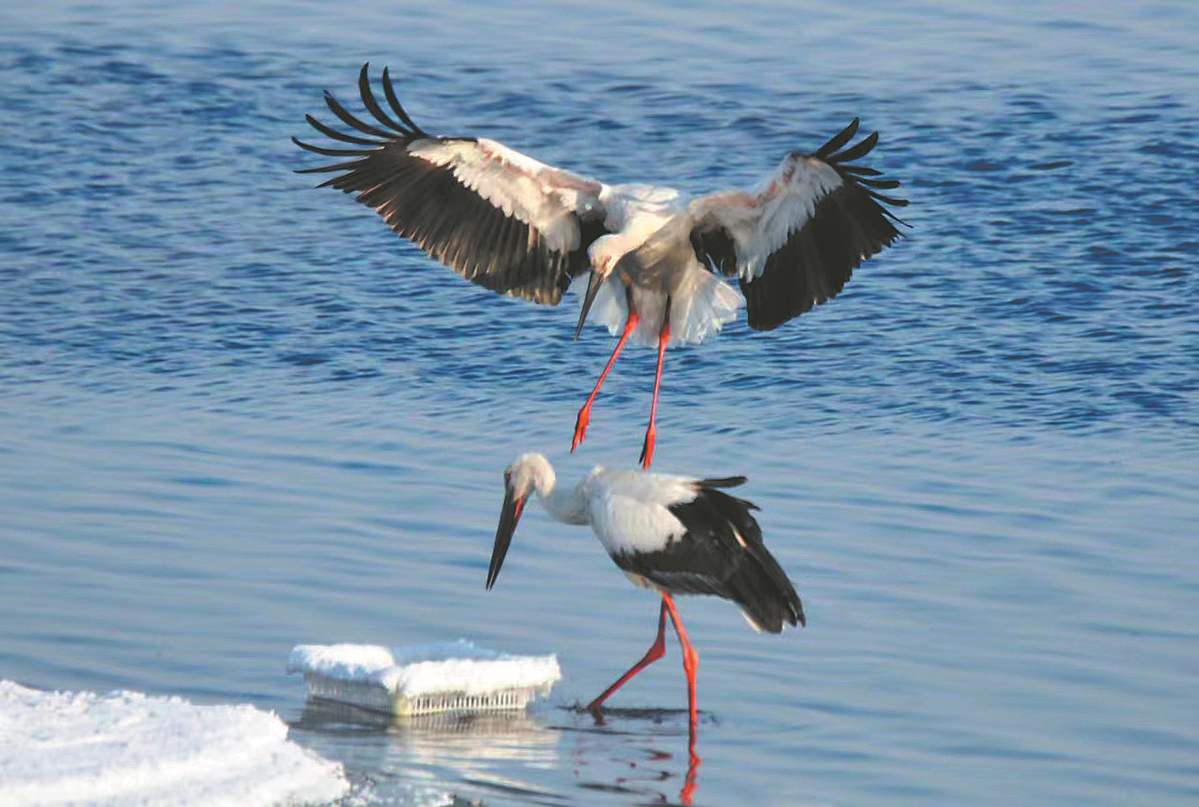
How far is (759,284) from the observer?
9281mm

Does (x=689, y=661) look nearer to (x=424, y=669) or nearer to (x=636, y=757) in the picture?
(x=636, y=757)

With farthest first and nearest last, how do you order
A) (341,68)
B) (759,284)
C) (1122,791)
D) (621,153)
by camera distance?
1. (341,68)
2. (621,153)
3. (759,284)
4. (1122,791)

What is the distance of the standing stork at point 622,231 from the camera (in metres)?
8.73

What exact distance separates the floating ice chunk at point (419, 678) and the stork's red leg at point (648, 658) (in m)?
0.22

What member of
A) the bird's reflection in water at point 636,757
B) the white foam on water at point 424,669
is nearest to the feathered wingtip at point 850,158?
the bird's reflection in water at point 636,757

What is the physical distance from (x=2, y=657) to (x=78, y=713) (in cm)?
115

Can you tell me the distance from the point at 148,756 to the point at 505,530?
7.65 feet

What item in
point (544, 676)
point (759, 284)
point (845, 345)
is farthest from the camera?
point (845, 345)

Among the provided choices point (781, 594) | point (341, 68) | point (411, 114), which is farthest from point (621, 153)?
point (781, 594)

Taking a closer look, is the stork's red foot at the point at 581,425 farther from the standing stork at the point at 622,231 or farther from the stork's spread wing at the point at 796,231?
the stork's spread wing at the point at 796,231

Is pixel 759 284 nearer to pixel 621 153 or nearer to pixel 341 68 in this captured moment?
pixel 621 153

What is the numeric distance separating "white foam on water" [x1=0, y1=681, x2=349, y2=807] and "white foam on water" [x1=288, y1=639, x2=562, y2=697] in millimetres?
467

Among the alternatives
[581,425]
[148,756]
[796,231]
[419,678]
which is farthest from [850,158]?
[148,756]

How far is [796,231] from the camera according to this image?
29.1 ft
